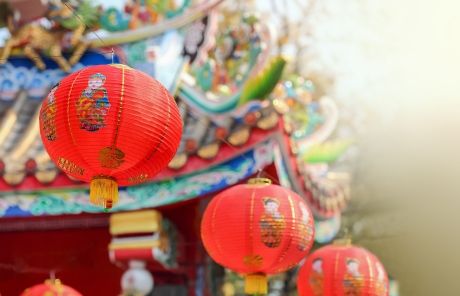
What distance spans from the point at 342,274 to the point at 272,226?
0.91m

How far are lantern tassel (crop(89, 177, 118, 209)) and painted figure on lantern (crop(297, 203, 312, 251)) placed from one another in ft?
4.49

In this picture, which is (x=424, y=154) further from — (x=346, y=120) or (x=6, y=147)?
(x=6, y=147)

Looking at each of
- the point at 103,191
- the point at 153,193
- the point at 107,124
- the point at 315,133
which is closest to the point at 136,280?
the point at 153,193

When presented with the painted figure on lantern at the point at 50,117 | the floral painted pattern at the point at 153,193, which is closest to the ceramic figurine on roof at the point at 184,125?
the floral painted pattern at the point at 153,193

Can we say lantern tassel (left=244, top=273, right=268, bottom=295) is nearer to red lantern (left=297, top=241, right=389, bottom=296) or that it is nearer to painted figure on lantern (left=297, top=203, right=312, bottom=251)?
painted figure on lantern (left=297, top=203, right=312, bottom=251)

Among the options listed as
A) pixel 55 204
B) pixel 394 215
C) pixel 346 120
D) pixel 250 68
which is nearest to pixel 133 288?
pixel 55 204

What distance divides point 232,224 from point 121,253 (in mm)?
1409

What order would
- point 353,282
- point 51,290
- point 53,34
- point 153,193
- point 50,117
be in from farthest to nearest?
1. point 53,34
2. point 153,193
3. point 353,282
4. point 51,290
5. point 50,117

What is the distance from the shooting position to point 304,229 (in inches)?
178

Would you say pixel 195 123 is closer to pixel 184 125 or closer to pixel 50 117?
pixel 184 125

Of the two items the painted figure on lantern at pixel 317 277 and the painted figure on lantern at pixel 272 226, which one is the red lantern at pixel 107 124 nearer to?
the painted figure on lantern at pixel 272 226

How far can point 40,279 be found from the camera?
6.20 m

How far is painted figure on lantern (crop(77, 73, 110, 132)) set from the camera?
337 cm

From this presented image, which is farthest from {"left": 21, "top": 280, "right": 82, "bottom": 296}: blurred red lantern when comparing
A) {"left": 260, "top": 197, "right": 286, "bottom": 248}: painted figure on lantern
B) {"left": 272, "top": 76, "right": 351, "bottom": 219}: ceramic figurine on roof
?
{"left": 272, "top": 76, "right": 351, "bottom": 219}: ceramic figurine on roof
